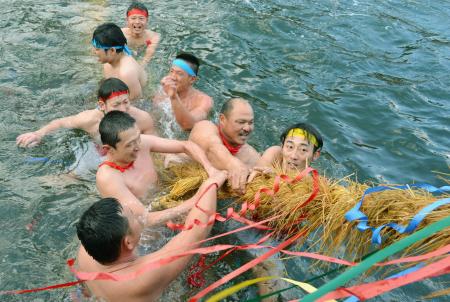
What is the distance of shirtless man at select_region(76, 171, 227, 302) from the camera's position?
325 centimetres

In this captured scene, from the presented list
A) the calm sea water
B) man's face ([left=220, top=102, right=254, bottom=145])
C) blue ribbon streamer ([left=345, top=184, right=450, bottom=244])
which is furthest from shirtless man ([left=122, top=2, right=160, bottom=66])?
blue ribbon streamer ([left=345, top=184, right=450, bottom=244])

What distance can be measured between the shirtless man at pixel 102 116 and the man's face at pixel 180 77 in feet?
2.11

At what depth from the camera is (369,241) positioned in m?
3.65

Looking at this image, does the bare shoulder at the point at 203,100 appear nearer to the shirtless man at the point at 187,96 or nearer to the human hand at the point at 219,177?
the shirtless man at the point at 187,96

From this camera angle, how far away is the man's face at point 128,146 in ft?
14.5

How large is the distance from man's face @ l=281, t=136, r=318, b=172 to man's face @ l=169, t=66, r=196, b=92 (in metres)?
2.02

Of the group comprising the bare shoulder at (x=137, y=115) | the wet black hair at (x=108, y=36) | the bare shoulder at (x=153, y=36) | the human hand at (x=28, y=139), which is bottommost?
the human hand at (x=28, y=139)

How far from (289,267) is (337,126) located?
10.2 ft

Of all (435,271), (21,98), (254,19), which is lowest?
(21,98)

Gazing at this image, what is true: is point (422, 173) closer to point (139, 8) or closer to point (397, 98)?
point (397, 98)

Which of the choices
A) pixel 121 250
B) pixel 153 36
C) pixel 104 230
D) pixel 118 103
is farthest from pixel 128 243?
pixel 153 36

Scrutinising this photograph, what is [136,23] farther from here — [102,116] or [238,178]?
[238,178]

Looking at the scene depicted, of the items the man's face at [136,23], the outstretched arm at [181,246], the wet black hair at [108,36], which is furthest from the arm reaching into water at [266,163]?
the man's face at [136,23]

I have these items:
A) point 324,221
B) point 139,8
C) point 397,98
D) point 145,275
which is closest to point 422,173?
point 397,98
